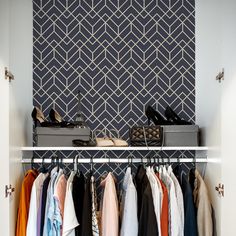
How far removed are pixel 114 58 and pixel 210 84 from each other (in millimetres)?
765

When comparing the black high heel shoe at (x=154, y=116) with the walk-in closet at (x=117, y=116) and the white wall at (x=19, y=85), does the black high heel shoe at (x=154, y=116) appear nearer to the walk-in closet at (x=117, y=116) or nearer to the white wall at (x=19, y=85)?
the walk-in closet at (x=117, y=116)

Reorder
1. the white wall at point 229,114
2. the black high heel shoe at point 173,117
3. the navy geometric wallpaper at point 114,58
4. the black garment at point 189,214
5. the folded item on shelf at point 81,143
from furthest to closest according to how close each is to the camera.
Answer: the navy geometric wallpaper at point 114,58 < the black high heel shoe at point 173,117 < the folded item on shelf at point 81,143 < the black garment at point 189,214 < the white wall at point 229,114

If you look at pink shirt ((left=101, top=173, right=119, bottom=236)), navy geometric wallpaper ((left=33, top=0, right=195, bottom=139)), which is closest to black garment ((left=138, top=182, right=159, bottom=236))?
pink shirt ((left=101, top=173, right=119, bottom=236))

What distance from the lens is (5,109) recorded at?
2.14 meters

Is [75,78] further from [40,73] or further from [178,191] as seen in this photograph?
[178,191]

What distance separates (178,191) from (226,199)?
359mm

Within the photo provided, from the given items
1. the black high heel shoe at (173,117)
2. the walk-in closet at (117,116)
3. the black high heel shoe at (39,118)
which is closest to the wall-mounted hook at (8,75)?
the walk-in closet at (117,116)

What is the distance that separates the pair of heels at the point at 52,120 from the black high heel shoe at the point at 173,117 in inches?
27.3

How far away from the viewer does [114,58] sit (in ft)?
9.37

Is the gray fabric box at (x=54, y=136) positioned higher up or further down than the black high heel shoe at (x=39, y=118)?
further down

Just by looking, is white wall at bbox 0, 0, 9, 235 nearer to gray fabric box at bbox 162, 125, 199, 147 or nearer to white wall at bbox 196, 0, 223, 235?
gray fabric box at bbox 162, 125, 199, 147

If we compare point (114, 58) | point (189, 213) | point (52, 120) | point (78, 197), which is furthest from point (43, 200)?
point (114, 58)

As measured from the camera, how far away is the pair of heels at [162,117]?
8.71ft

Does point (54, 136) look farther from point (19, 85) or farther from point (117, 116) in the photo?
point (117, 116)
